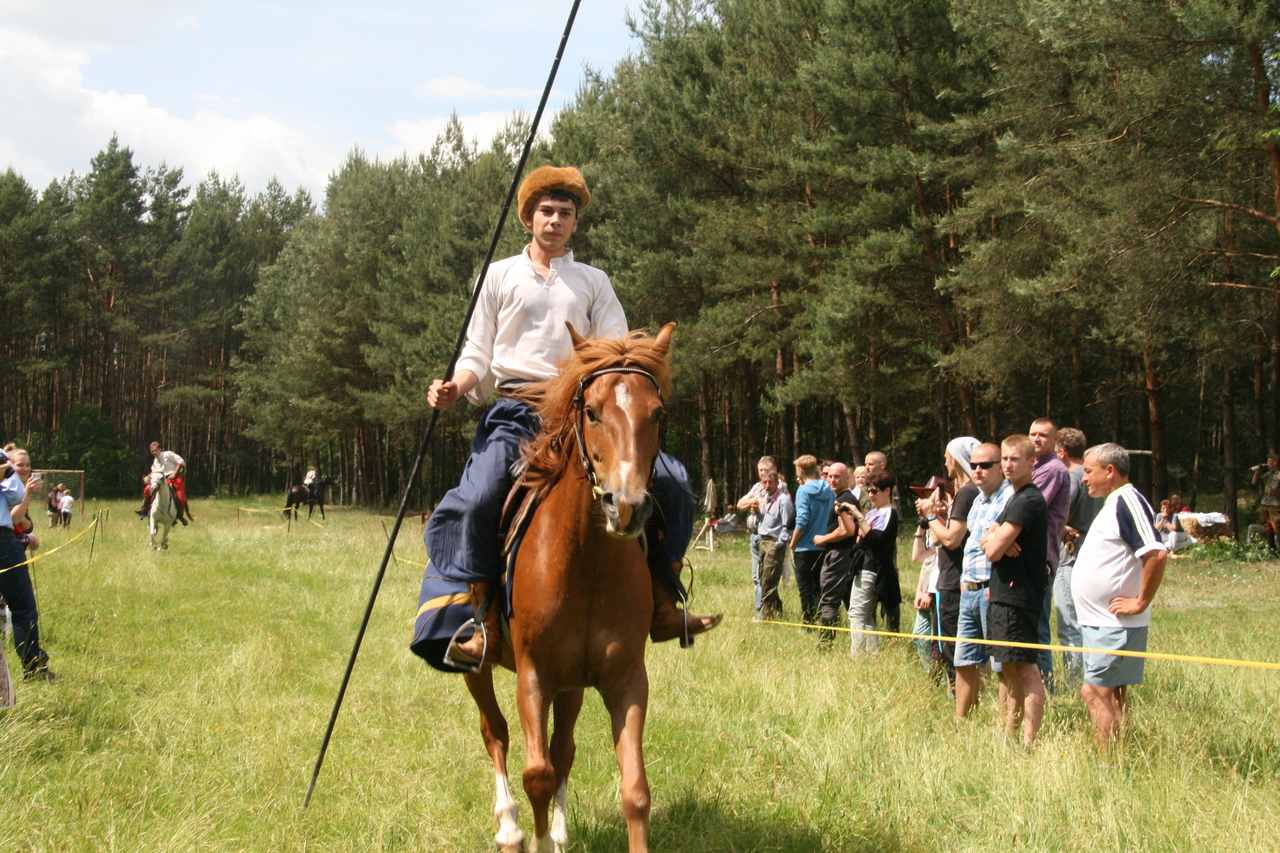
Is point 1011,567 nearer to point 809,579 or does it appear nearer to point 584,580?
point 584,580

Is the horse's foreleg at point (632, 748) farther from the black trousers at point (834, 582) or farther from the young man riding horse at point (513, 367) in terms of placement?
the black trousers at point (834, 582)

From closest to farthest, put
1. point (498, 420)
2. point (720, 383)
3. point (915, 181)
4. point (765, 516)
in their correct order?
point (498, 420) → point (765, 516) → point (915, 181) → point (720, 383)

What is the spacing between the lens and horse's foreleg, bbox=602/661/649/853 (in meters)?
3.66

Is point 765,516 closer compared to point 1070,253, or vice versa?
point 765,516

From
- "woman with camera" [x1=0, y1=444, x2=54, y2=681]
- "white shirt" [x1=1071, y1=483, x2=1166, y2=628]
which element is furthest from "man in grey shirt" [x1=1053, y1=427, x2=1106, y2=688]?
"woman with camera" [x1=0, y1=444, x2=54, y2=681]

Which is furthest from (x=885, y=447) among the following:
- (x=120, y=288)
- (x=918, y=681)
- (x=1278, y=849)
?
(x=120, y=288)

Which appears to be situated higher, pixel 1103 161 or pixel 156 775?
pixel 1103 161

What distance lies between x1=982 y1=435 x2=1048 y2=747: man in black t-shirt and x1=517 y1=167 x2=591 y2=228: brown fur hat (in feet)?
10.7

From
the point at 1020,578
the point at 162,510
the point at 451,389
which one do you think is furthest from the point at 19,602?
the point at 162,510

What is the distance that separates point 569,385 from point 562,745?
188 centimetres

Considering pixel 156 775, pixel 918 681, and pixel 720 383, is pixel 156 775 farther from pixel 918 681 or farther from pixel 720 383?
pixel 720 383

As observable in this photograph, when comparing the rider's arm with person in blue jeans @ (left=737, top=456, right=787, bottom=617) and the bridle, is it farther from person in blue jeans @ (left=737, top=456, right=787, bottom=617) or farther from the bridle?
person in blue jeans @ (left=737, top=456, right=787, bottom=617)

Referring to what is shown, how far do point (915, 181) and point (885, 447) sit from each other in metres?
20.4

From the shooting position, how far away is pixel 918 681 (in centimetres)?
780
